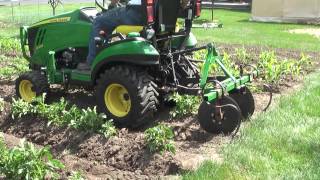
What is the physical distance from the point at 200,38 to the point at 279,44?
2.36 m

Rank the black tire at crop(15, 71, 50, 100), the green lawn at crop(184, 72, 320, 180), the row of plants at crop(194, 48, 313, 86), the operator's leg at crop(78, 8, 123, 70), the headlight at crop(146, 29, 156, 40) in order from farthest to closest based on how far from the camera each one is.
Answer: the row of plants at crop(194, 48, 313, 86) → the black tire at crop(15, 71, 50, 100) → the operator's leg at crop(78, 8, 123, 70) → the headlight at crop(146, 29, 156, 40) → the green lawn at crop(184, 72, 320, 180)

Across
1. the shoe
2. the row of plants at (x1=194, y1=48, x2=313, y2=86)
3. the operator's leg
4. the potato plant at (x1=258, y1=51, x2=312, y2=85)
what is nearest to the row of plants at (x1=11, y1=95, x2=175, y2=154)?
the shoe

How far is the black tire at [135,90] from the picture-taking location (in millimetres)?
6156

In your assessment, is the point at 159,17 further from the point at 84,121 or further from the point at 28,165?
the point at 28,165

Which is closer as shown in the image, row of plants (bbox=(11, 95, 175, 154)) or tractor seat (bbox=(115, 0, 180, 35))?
row of plants (bbox=(11, 95, 175, 154))

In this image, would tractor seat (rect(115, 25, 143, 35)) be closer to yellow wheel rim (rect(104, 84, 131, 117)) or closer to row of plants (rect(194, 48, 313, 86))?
yellow wheel rim (rect(104, 84, 131, 117))

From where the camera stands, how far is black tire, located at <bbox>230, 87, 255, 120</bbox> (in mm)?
6527

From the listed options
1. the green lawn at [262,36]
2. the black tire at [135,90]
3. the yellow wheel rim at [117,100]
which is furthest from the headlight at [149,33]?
the green lawn at [262,36]

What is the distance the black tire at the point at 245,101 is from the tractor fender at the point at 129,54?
3.73ft

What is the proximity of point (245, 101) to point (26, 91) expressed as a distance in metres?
3.21

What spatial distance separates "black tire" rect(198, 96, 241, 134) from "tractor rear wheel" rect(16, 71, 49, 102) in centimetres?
264

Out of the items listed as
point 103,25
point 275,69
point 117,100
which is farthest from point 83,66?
point 275,69

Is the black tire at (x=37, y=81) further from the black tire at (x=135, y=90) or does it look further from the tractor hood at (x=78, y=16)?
the black tire at (x=135, y=90)

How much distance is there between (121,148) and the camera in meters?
5.71
